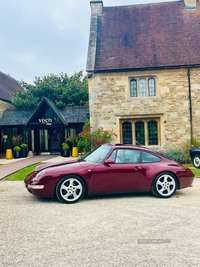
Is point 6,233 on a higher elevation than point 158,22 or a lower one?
lower

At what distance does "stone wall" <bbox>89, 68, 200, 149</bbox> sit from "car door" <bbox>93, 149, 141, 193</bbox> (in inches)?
369

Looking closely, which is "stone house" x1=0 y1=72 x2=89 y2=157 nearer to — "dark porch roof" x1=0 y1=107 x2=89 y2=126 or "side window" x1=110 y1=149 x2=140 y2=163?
"dark porch roof" x1=0 y1=107 x2=89 y2=126

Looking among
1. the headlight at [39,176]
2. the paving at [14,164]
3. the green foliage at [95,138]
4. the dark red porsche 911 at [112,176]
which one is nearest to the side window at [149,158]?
the dark red porsche 911 at [112,176]

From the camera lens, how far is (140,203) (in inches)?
240

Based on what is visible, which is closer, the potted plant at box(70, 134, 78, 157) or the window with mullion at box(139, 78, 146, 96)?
the window with mullion at box(139, 78, 146, 96)

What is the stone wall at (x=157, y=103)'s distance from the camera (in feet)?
51.5

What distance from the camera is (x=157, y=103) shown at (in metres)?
15.9

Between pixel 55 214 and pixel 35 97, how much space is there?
72.9 ft

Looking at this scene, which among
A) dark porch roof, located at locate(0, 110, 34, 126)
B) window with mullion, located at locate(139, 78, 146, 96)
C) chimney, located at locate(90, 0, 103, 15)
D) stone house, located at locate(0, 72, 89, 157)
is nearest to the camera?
window with mullion, located at locate(139, 78, 146, 96)

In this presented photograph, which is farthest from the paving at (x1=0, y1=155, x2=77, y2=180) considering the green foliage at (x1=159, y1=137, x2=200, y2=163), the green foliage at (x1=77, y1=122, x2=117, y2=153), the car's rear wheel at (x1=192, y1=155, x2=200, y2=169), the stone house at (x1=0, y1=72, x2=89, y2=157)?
the car's rear wheel at (x1=192, y1=155, x2=200, y2=169)

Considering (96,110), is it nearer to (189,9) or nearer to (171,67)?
(171,67)

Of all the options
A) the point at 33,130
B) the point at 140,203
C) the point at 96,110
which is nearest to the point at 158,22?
the point at 96,110

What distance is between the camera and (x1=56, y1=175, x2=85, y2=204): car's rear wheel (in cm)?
619

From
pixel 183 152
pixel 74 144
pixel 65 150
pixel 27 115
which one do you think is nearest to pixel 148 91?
pixel 183 152
